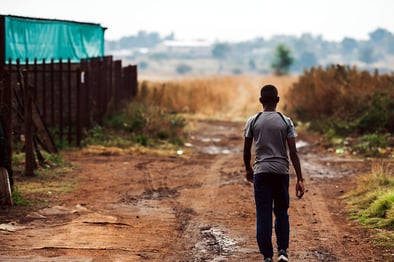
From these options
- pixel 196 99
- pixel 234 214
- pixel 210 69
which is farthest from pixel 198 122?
pixel 210 69

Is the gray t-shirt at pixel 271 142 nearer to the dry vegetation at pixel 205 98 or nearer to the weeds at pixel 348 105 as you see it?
the weeds at pixel 348 105

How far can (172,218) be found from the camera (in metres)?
11.2

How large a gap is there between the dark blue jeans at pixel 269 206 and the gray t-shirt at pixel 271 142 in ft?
0.27

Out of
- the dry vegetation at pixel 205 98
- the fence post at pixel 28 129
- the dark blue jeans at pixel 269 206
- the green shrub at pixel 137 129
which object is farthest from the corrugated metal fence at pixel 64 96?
the dark blue jeans at pixel 269 206

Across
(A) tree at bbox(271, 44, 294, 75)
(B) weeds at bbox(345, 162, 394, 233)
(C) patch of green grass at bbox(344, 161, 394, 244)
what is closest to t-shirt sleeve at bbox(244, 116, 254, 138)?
(C) patch of green grass at bbox(344, 161, 394, 244)

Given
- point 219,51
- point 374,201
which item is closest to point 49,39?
point 374,201

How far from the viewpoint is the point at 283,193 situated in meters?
8.13

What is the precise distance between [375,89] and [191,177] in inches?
422

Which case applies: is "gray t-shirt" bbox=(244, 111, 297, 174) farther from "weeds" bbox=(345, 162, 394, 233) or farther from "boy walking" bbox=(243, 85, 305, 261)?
"weeds" bbox=(345, 162, 394, 233)

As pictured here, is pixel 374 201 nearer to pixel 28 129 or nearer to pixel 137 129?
pixel 28 129

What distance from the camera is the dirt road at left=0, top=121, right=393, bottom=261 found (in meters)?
9.00

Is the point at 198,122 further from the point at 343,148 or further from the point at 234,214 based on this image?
the point at 234,214

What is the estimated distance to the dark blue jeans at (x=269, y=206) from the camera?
8094 mm

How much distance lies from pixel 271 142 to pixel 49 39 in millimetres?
13561
